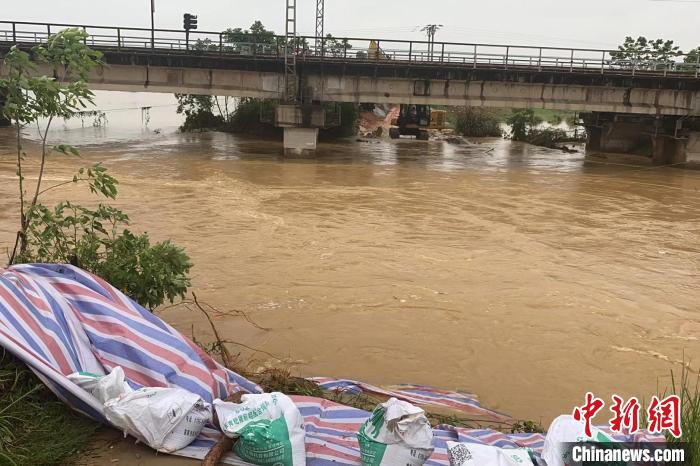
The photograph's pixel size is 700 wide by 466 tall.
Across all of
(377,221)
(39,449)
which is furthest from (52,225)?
(377,221)

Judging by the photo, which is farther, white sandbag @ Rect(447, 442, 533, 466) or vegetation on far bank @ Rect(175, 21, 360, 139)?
vegetation on far bank @ Rect(175, 21, 360, 139)

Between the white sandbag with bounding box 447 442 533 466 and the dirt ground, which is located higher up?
the white sandbag with bounding box 447 442 533 466

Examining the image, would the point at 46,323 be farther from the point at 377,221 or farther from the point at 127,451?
the point at 377,221

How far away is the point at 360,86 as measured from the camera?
26953 mm

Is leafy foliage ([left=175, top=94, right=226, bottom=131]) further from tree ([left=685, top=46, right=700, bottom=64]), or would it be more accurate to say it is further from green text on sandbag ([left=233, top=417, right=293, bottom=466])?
green text on sandbag ([left=233, top=417, right=293, bottom=466])

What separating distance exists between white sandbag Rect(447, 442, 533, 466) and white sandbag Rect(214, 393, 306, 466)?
2.93 feet

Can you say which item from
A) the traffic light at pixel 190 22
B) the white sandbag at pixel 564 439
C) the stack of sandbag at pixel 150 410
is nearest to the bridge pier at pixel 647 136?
the traffic light at pixel 190 22

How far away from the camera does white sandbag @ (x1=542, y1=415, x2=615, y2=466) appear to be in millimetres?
3369

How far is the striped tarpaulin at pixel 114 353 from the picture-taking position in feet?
12.1

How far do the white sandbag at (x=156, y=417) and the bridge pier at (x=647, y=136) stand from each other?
31290mm

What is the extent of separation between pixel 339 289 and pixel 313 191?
10.5 metres

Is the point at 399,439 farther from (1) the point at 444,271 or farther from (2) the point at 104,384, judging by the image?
(1) the point at 444,271

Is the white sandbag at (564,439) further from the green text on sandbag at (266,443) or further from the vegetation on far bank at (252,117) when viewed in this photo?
the vegetation on far bank at (252,117)

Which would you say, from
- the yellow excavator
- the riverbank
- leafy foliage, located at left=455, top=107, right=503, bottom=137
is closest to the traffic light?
the riverbank
